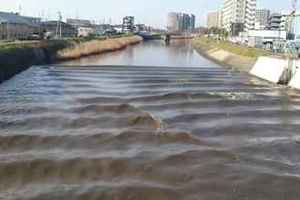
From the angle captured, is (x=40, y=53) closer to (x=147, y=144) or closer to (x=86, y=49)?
(x=86, y=49)

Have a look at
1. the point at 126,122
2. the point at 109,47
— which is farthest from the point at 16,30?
the point at 126,122

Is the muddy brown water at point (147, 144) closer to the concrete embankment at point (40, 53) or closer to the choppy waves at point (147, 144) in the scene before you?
the choppy waves at point (147, 144)

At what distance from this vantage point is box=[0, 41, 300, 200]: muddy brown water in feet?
40.8

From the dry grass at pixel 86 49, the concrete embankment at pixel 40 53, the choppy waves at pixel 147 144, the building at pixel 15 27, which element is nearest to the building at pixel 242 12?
the building at pixel 15 27

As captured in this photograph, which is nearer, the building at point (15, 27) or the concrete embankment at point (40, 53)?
the concrete embankment at point (40, 53)

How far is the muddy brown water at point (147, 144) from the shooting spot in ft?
40.8

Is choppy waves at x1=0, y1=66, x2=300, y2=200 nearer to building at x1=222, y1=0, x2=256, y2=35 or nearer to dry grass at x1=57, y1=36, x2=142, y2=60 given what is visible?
dry grass at x1=57, y1=36, x2=142, y2=60

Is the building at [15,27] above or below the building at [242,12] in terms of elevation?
below

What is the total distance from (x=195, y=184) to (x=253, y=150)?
417 cm

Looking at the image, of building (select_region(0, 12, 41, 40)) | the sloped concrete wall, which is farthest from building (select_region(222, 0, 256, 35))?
the sloped concrete wall

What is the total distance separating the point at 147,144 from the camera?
16484 mm

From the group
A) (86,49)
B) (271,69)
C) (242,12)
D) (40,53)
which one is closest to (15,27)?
(86,49)

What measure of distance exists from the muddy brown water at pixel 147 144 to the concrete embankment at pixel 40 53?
7.99m

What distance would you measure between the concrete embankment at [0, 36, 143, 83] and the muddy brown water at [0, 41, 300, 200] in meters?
7.99
